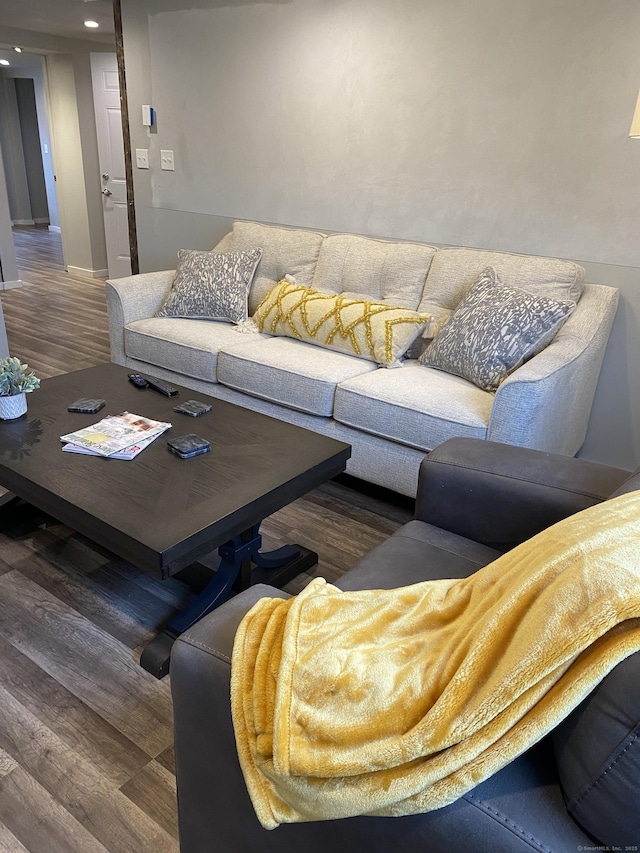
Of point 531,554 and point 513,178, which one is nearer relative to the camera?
point 531,554

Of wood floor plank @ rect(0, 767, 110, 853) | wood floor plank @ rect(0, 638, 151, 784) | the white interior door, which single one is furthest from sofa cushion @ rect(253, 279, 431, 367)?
the white interior door

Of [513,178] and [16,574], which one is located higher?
[513,178]

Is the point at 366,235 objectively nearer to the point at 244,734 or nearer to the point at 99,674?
the point at 99,674

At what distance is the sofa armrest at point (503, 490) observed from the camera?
1460 mm

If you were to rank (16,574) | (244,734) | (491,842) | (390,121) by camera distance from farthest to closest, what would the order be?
(390,121), (16,574), (244,734), (491,842)

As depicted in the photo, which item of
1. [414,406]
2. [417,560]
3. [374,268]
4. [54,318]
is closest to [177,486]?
[417,560]

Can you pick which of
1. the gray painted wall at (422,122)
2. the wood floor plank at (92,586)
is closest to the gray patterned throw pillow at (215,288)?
the gray painted wall at (422,122)

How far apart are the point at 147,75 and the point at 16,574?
346 cm

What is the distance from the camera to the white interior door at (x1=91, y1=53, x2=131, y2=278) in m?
6.09

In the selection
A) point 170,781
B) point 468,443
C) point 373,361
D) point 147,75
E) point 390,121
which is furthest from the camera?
point 147,75

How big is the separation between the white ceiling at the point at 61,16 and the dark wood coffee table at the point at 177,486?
420cm

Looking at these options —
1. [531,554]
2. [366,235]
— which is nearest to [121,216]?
[366,235]

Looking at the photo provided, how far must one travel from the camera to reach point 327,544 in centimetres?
231

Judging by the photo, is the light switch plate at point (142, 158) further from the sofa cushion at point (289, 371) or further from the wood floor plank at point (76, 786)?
the wood floor plank at point (76, 786)
